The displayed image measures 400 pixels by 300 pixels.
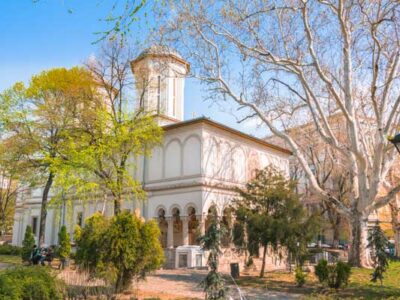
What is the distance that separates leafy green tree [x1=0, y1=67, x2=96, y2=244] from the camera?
74.6ft

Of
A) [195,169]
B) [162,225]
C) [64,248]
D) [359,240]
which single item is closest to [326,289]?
[359,240]

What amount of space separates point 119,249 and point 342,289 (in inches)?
311

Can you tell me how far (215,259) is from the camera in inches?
398

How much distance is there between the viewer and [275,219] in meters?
16.3

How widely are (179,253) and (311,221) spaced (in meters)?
8.54

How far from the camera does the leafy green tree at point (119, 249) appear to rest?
38.4ft

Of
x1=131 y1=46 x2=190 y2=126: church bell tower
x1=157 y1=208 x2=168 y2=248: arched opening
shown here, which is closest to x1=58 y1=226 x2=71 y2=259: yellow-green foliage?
x1=157 y1=208 x2=168 y2=248: arched opening

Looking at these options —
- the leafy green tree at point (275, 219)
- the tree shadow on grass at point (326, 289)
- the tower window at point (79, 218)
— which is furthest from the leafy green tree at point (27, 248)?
the tree shadow on grass at point (326, 289)

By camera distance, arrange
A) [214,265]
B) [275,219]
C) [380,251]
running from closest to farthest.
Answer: [214,265], [380,251], [275,219]

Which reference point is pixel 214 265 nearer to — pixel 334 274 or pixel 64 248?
pixel 334 274

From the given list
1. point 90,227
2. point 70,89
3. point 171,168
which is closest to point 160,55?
point 70,89

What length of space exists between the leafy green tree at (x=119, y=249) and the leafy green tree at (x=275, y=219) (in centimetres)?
531

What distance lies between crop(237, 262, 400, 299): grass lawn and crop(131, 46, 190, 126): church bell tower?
1277 centimetres

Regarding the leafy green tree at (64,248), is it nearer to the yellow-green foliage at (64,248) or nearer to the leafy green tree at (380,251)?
the yellow-green foliage at (64,248)
